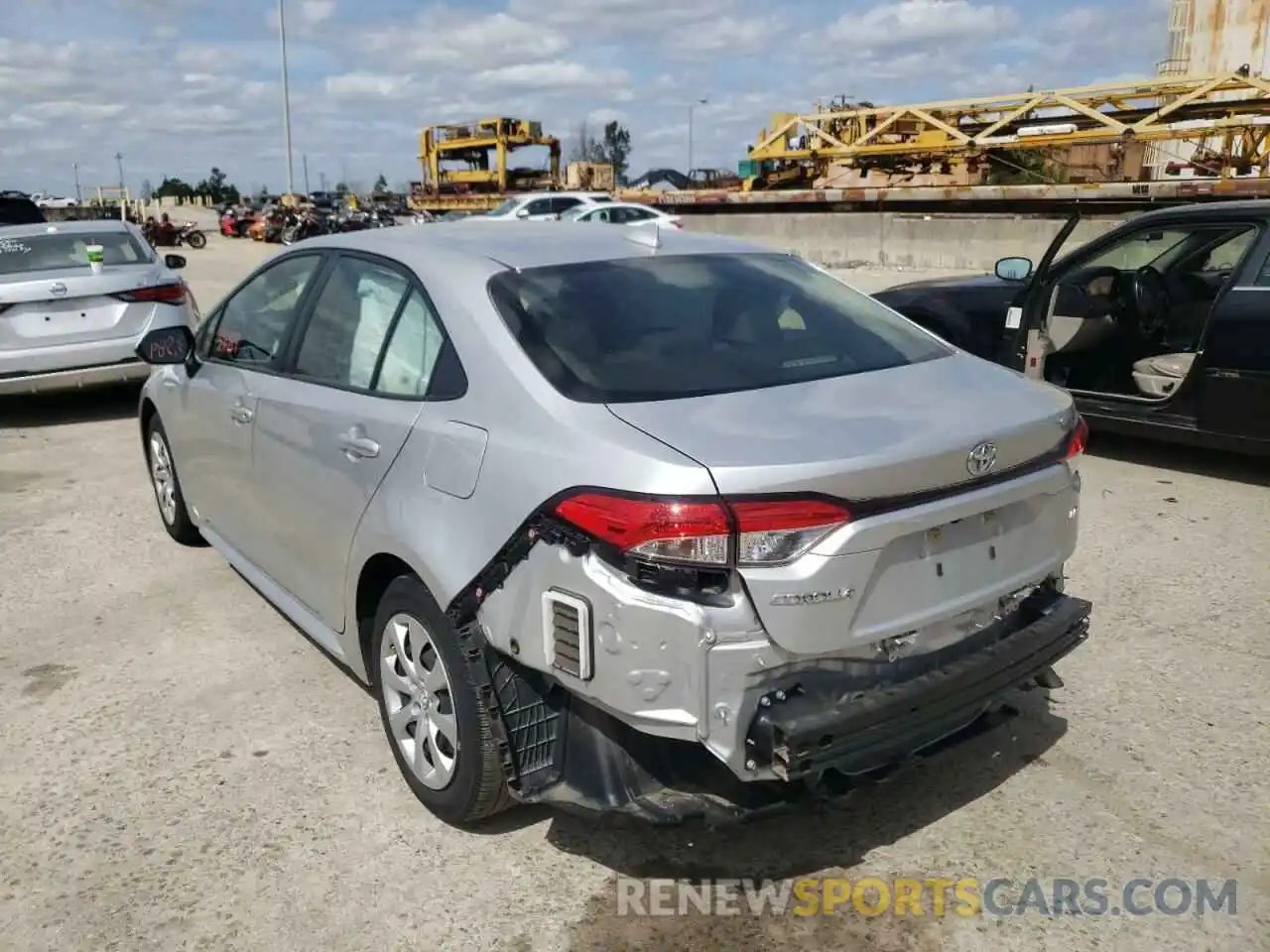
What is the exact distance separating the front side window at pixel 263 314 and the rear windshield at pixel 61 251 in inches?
191

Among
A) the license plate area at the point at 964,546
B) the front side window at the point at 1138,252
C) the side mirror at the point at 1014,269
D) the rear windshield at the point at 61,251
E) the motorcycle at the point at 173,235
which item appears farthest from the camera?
the motorcycle at the point at 173,235

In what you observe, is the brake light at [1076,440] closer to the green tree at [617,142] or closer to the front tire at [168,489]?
the front tire at [168,489]

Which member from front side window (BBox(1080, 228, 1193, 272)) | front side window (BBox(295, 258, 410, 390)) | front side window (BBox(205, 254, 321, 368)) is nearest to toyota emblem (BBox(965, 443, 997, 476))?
front side window (BBox(295, 258, 410, 390))

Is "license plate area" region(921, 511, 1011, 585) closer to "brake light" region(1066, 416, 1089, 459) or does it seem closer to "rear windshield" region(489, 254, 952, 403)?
"brake light" region(1066, 416, 1089, 459)

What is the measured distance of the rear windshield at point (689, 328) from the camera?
2832 millimetres

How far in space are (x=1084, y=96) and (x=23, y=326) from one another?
17.3 metres

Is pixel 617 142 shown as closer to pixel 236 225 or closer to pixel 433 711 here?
pixel 236 225

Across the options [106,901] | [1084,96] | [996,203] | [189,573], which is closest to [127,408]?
[189,573]

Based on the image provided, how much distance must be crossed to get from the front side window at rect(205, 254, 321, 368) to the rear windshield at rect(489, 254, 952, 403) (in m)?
1.17

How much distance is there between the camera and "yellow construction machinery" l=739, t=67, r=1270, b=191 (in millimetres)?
17375

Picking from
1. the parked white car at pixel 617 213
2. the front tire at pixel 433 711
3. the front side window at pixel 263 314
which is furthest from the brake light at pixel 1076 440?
the parked white car at pixel 617 213

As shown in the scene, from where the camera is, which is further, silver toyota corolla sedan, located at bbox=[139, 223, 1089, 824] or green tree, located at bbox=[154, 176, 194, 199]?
green tree, located at bbox=[154, 176, 194, 199]

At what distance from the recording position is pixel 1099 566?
16.4 feet

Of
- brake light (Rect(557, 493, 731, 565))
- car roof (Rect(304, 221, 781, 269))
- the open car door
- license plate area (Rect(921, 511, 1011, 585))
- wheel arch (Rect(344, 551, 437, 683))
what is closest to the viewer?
brake light (Rect(557, 493, 731, 565))
